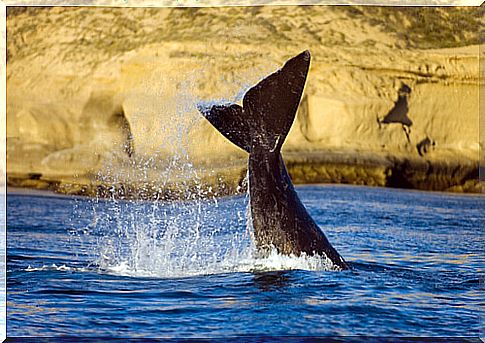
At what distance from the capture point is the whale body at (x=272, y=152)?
24.4ft

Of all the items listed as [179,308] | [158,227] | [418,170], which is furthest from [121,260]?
[418,170]

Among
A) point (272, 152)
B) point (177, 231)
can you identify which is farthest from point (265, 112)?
point (177, 231)

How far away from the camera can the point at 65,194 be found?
723 inches

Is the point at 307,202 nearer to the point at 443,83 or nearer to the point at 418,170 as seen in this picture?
the point at 418,170

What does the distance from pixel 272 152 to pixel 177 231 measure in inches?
187

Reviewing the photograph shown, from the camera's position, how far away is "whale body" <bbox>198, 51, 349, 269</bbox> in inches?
293

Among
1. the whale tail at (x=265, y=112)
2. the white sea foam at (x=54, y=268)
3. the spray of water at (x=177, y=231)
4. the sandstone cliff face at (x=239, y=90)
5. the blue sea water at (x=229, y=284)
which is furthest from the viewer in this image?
the sandstone cliff face at (x=239, y=90)

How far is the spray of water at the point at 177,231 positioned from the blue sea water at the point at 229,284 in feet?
0.10

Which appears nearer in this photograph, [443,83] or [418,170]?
[418,170]

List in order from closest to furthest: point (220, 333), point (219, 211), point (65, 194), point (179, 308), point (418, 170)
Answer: point (220, 333) → point (179, 308) → point (219, 211) → point (65, 194) → point (418, 170)

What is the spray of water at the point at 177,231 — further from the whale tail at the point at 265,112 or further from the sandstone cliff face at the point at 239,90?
the whale tail at the point at 265,112

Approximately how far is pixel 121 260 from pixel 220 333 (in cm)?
294

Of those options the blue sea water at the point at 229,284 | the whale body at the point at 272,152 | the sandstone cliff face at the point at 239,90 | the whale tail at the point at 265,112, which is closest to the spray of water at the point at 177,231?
the blue sea water at the point at 229,284

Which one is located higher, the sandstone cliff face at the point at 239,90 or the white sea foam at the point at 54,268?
the sandstone cliff face at the point at 239,90
